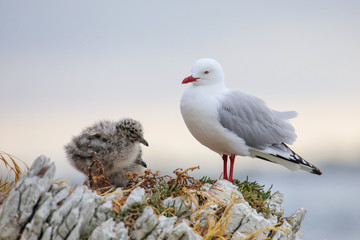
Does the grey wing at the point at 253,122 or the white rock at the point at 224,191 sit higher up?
the grey wing at the point at 253,122

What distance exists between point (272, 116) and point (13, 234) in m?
5.21

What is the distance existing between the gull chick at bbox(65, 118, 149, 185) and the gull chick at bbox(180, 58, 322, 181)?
3.45 feet

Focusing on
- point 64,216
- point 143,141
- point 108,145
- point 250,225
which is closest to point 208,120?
point 143,141

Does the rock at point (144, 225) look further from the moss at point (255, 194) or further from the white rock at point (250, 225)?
the moss at point (255, 194)

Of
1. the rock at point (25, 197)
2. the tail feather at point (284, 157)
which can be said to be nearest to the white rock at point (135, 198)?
the rock at point (25, 197)

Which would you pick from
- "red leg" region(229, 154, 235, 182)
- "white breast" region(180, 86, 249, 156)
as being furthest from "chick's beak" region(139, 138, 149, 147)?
"red leg" region(229, 154, 235, 182)

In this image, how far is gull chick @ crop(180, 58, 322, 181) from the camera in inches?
322

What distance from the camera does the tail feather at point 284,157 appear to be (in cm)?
864

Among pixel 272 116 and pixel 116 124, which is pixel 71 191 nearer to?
pixel 116 124

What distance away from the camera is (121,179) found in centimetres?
769

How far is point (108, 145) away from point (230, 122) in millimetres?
2037

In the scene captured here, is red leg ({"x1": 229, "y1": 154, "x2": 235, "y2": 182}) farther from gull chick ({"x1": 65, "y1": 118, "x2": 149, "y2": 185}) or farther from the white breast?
gull chick ({"x1": 65, "y1": 118, "x2": 149, "y2": 185})

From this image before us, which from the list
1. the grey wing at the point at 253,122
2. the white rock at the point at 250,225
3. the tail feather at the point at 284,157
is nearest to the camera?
the white rock at the point at 250,225

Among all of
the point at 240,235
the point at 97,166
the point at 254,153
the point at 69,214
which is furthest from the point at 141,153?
the point at 69,214
